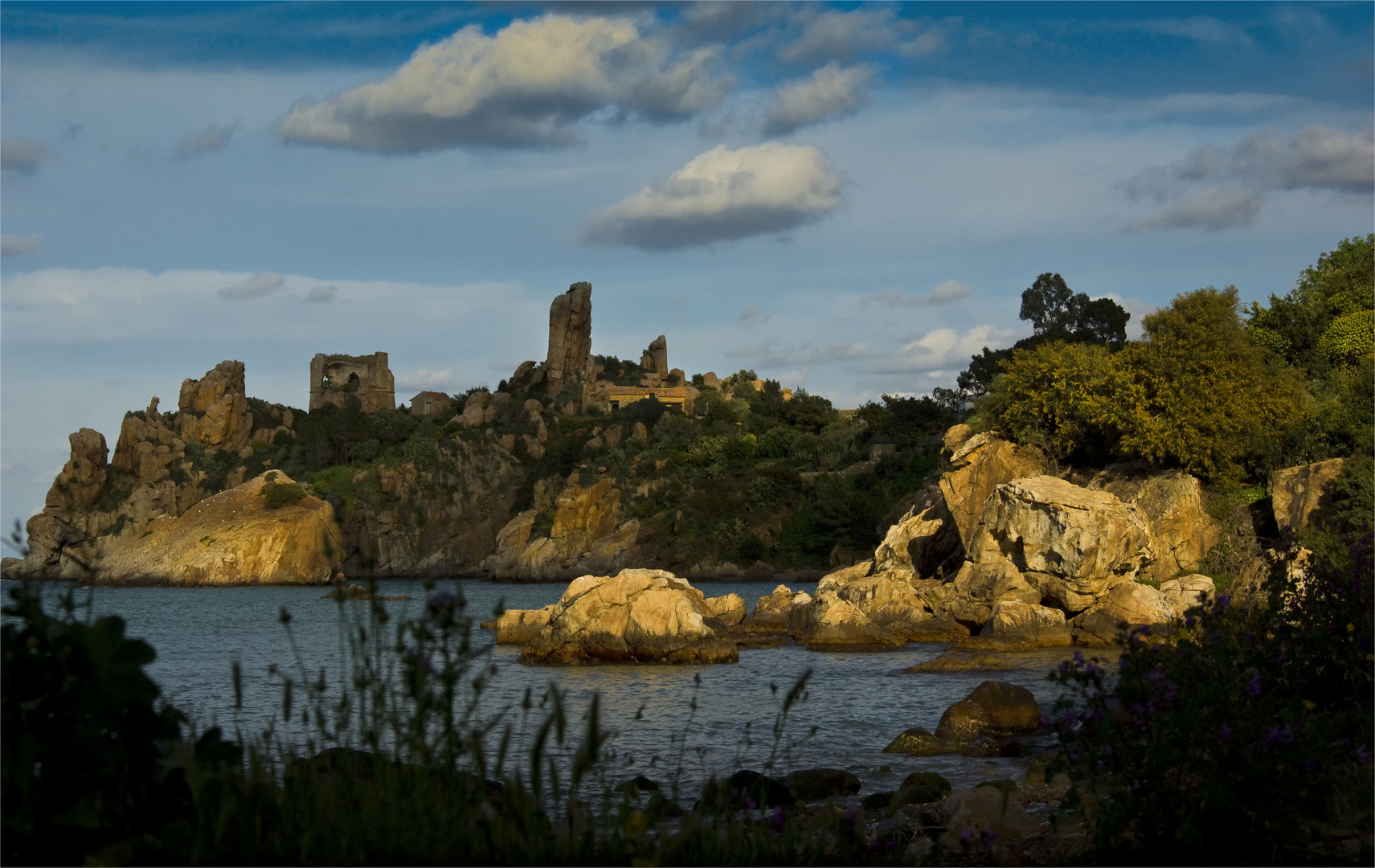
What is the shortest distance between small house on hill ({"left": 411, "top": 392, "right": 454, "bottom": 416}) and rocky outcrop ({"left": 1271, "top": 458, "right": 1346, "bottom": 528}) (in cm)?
11039

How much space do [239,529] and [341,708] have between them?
329ft

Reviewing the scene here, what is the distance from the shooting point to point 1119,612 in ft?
119

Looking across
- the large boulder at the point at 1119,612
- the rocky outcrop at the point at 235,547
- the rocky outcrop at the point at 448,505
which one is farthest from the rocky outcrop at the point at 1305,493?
the rocky outcrop at the point at 448,505

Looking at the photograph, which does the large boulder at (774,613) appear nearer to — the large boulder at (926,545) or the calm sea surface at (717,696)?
the large boulder at (926,545)

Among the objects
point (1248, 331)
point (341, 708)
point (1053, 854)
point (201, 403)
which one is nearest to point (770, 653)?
point (1248, 331)

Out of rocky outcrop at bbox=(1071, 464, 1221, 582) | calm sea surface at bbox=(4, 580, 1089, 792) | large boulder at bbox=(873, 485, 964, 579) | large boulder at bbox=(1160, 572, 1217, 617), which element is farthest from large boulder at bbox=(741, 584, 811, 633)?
large boulder at bbox=(1160, 572, 1217, 617)

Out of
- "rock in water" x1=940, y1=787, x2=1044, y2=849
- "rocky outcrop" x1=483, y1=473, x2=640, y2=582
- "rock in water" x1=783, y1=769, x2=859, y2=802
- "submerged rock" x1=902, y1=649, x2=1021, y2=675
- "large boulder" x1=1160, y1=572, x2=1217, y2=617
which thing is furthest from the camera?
"rocky outcrop" x1=483, y1=473, x2=640, y2=582

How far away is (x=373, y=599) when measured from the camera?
487cm

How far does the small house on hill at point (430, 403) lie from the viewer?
14188 cm

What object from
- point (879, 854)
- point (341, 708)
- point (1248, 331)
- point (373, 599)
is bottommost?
point (879, 854)

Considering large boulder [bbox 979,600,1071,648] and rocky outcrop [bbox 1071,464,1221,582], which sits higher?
rocky outcrop [bbox 1071,464,1221,582]

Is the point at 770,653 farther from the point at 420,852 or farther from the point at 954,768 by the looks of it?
the point at 420,852

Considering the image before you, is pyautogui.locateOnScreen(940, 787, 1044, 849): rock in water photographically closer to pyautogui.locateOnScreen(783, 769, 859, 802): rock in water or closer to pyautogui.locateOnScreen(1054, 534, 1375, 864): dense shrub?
pyautogui.locateOnScreen(1054, 534, 1375, 864): dense shrub

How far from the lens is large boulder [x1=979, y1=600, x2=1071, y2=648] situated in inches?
1422
